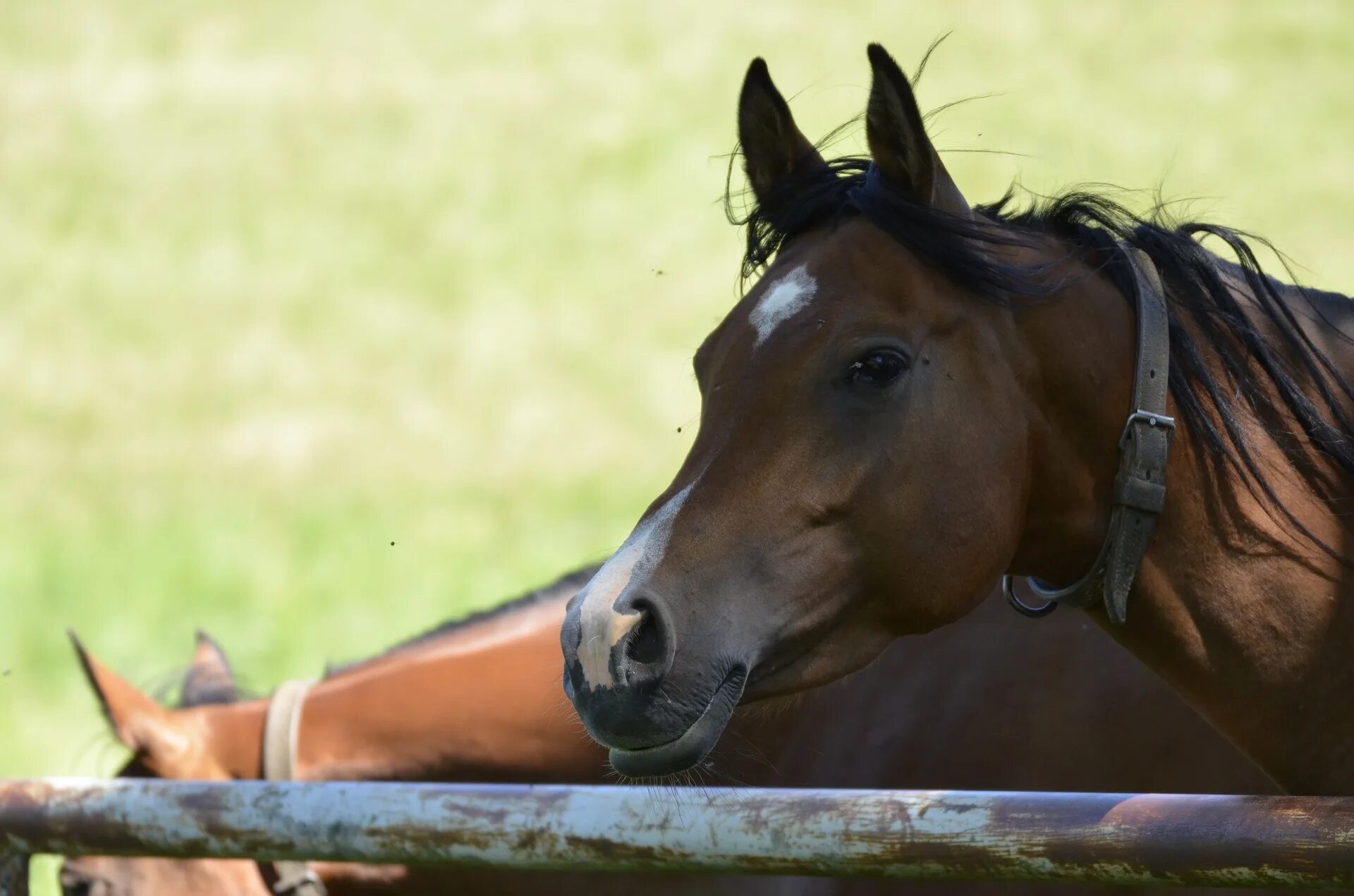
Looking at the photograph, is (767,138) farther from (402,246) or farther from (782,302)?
Answer: (402,246)

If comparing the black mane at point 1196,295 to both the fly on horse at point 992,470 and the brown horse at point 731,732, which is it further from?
the brown horse at point 731,732

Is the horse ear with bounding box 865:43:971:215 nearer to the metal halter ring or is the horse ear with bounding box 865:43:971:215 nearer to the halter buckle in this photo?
the halter buckle

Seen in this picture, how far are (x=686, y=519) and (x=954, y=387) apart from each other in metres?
0.48

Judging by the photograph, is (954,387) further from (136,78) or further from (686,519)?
(136,78)

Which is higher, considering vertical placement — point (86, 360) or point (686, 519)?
point (86, 360)

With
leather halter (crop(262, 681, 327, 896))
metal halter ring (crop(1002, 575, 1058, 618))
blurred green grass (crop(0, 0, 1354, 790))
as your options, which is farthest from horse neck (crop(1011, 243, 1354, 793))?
blurred green grass (crop(0, 0, 1354, 790))

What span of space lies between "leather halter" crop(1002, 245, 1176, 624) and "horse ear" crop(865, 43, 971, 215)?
0.38 meters

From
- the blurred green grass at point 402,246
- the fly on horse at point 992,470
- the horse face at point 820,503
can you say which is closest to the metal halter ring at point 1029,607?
the fly on horse at point 992,470

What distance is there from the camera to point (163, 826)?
2678mm

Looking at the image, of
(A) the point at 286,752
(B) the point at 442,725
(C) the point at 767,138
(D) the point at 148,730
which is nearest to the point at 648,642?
(C) the point at 767,138

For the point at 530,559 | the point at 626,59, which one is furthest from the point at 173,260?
the point at 530,559

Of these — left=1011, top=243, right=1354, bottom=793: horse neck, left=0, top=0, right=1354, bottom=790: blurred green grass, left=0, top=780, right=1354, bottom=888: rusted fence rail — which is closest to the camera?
left=0, top=780, right=1354, bottom=888: rusted fence rail

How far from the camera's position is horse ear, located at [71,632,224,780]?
3.71 metres

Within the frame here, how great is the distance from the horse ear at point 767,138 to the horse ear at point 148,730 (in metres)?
2.10
